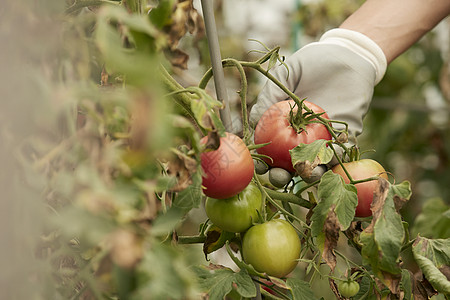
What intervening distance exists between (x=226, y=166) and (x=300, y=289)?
0.19 metres

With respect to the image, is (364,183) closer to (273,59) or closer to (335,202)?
(335,202)

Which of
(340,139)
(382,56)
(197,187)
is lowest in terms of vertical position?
(382,56)

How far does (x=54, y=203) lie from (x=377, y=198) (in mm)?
406

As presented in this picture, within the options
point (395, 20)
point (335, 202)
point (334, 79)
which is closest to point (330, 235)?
point (335, 202)

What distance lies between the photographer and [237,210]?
68cm

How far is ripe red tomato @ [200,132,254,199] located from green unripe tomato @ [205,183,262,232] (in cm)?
4

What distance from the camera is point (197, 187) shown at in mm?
499

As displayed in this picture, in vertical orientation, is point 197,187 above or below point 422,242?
above

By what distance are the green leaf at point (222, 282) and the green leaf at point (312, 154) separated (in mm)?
159

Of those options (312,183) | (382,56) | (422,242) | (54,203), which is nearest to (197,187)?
(54,203)

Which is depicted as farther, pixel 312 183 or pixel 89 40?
pixel 312 183

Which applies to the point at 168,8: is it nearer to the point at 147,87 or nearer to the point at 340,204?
the point at 147,87

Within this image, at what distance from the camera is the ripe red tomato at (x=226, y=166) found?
62 cm

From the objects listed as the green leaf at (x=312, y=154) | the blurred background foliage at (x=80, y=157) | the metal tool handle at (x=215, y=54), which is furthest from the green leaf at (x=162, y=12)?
the green leaf at (x=312, y=154)
